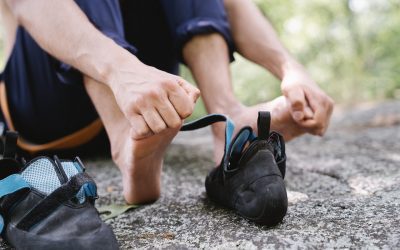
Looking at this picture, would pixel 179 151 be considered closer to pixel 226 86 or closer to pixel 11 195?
pixel 226 86

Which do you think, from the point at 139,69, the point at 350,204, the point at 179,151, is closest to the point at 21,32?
the point at 139,69

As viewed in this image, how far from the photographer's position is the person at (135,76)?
658 millimetres

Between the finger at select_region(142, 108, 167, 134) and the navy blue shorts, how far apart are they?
1.08 feet

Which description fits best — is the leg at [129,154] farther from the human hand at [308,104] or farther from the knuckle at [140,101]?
the human hand at [308,104]

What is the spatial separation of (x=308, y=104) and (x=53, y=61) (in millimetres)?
537

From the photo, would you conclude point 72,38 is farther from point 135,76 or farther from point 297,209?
point 297,209

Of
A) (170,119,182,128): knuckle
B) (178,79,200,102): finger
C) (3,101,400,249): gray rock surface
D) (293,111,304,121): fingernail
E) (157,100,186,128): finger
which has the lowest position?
(3,101,400,249): gray rock surface

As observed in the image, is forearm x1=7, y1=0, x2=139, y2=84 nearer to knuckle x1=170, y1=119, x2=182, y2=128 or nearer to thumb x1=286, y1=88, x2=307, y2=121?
knuckle x1=170, y1=119, x2=182, y2=128

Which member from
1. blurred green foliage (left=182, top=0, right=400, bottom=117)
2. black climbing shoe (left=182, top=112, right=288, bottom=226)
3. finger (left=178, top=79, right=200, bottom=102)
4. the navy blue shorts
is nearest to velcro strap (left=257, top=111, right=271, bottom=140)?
black climbing shoe (left=182, top=112, right=288, bottom=226)

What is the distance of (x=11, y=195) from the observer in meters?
0.58

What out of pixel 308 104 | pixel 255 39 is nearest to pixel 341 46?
pixel 255 39

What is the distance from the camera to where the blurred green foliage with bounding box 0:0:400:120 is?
5.43m

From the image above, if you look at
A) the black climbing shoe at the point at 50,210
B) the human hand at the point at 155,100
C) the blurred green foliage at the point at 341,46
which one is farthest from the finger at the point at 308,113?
the blurred green foliage at the point at 341,46

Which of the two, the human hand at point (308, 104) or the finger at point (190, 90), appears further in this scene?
the human hand at point (308, 104)
